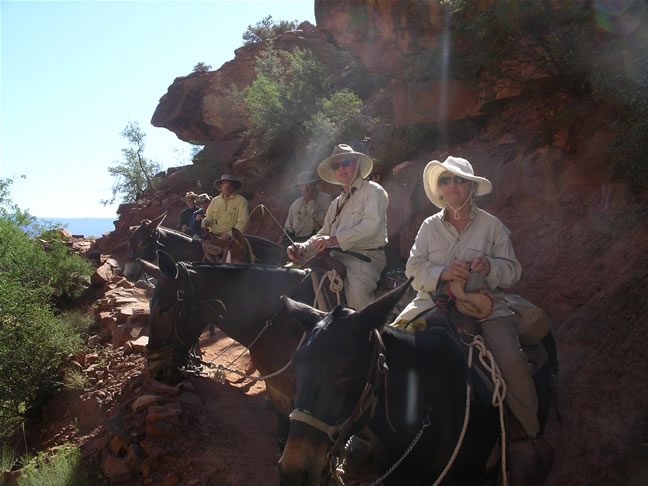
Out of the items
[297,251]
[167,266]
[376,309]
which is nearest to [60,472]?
[167,266]

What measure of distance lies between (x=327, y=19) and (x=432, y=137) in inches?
215

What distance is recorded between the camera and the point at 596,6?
24.6 ft

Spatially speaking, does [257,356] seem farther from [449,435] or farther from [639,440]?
[639,440]

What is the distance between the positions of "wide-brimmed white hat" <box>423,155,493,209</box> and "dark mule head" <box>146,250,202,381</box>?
2228mm

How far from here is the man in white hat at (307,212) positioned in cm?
819

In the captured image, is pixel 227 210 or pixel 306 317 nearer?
pixel 306 317

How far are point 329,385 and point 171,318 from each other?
8.02ft

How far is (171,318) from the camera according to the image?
3916mm

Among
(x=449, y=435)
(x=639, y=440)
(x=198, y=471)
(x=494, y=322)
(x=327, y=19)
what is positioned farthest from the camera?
(x=327, y=19)

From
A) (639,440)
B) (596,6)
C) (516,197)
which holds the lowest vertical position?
(639,440)

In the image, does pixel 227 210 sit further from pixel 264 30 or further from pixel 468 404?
pixel 264 30

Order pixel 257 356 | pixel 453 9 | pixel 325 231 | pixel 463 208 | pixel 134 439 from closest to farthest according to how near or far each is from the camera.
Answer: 1. pixel 463 208
2. pixel 257 356
3. pixel 134 439
4. pixel 325 231
5. pixel 453 9

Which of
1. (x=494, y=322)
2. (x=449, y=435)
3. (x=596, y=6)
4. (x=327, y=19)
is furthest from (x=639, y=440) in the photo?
(x=327, y=19)

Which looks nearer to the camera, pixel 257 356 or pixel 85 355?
pixel 257 356
